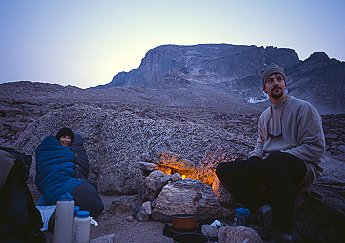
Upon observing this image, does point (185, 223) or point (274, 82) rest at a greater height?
point (274, 82)

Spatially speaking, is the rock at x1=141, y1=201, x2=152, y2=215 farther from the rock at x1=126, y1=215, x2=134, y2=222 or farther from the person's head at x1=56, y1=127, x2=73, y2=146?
the person's head at x1=56, y1=127, x2=73, y2=146

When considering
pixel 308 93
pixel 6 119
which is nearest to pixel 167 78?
pixel 308 93

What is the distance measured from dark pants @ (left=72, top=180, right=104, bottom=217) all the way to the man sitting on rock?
5.20 ft

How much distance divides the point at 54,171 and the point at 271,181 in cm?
258

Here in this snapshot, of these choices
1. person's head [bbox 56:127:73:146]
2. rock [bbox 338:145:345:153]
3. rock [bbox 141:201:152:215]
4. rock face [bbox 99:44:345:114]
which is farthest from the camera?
rock face [bbox 99:44:345:114]

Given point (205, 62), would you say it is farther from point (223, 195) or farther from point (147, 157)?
point (223, 195)

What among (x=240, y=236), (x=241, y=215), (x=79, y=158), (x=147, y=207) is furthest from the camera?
(x=79, y=158)

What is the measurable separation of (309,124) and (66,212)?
2535 mm

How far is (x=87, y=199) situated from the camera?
3332 millimetres

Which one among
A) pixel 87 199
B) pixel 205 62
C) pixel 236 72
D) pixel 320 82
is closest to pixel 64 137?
pixel 87 199

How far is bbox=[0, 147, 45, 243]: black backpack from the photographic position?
2081mm

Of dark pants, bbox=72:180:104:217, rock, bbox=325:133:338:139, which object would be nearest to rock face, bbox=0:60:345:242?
dark pants, bbox=72:180:104:217

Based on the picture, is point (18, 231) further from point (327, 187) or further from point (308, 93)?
point (308, 93)

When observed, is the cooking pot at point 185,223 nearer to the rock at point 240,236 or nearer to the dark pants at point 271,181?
the rock at point 240,236
